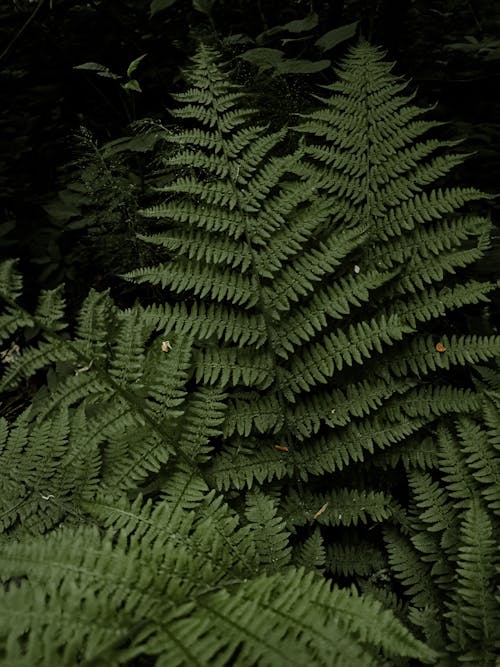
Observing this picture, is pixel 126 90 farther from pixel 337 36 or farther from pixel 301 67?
pixel 337 36

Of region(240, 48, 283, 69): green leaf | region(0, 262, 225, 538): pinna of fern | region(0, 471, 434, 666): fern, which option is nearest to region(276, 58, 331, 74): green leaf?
region(240, 48, 283, 69): green leaf

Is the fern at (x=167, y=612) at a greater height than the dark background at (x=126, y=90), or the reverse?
the dark background at (x=126, y=90)

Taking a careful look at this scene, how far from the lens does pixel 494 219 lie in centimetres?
287

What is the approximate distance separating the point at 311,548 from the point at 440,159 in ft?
4.94

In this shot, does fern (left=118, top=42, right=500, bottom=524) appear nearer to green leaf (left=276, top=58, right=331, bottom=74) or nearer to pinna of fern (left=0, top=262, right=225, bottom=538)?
pinna of fern (left=0, top=262, right=225, bottom=538)

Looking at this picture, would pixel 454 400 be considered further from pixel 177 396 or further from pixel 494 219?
pixel 494 219

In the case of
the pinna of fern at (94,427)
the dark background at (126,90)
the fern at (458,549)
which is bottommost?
the fern at (458,549)

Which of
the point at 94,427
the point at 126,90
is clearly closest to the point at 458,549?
the point at 94,427

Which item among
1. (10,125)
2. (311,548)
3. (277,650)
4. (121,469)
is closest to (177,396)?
(121,469)

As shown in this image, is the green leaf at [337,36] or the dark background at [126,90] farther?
the dark background at [126,90]

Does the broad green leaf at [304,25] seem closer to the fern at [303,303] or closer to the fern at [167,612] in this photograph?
the fern at [303,303]

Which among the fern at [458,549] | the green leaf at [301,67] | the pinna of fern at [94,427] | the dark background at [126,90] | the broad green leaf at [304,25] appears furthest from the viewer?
the dark background at [126,90]

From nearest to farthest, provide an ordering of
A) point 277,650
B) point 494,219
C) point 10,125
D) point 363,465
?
point 277,650, point 363,465, point 494,219, point 10,125

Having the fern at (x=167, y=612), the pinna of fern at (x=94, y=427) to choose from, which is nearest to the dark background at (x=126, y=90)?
the pinna of fern at (x=94, y=427)
